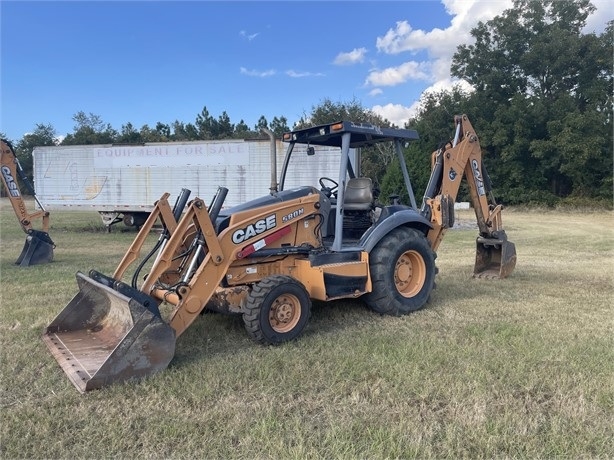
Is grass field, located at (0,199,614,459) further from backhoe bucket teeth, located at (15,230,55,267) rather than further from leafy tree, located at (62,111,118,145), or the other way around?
leafy tree, located at (62,111,118,145)

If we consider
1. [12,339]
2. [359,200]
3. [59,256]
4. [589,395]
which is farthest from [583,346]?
[59,256]

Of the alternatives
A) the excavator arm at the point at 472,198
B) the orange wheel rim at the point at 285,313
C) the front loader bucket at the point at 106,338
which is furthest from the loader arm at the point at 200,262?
the excavator arm at the point at 472,198

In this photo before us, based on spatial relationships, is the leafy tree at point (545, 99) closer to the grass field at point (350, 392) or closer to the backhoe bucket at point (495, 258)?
the backhoe bucket at point (495, 258)

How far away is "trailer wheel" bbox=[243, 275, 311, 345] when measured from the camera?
4.93 meters

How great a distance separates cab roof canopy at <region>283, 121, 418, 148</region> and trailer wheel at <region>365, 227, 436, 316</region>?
1.18 m

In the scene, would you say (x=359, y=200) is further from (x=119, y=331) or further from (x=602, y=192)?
(x=602, y=192)

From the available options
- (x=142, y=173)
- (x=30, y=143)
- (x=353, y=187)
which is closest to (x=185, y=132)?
(x=30, y=143)

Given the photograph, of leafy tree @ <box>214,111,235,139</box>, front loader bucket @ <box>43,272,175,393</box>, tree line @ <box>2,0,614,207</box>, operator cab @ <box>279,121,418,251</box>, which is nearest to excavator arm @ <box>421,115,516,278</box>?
operator cab @ <box>279,121,418,251</box>

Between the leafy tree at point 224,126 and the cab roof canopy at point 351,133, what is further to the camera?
the leafy tree at point 224,126

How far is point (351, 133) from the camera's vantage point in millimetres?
6141

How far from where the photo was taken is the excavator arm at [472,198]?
722 centimetres

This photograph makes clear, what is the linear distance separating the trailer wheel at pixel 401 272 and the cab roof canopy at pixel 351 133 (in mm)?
1184

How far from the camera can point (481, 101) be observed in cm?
3466

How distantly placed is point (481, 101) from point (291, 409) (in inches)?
1354
